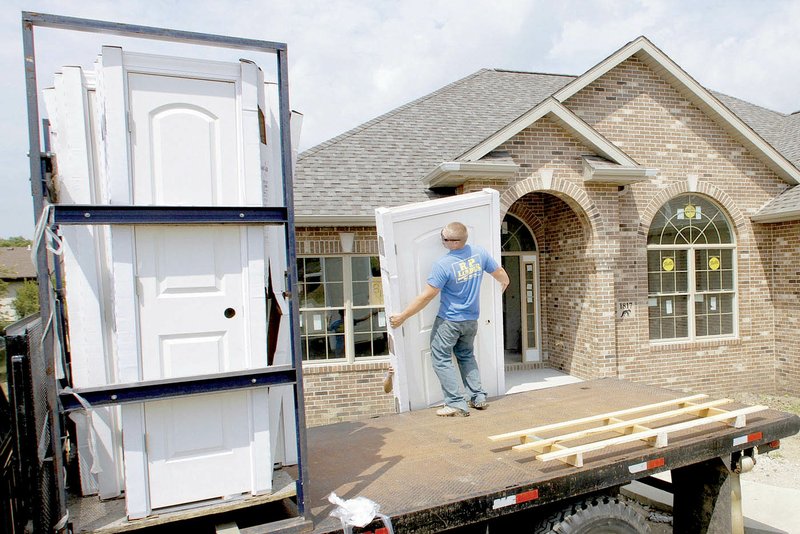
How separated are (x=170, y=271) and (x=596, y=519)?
8.91 feet

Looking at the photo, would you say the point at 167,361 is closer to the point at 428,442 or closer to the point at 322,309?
the point at 428,442

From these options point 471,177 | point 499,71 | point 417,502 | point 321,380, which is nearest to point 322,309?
point 321,380

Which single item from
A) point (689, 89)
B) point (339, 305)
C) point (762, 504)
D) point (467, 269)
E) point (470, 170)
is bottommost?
point (762, 504)

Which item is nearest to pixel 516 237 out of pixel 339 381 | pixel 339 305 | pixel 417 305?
pixel 339 305

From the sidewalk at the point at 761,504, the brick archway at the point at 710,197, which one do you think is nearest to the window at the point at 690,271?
the brick archway at the point at 710,197

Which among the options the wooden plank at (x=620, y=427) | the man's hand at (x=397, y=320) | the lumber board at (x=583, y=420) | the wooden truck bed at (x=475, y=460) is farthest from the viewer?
the man's hand at (x=397, y=320)

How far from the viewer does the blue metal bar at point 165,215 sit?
2318 mm

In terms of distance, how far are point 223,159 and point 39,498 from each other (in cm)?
164

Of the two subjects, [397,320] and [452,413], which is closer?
[452,413]

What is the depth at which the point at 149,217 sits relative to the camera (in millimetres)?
2402

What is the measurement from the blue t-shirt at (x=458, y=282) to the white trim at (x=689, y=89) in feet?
17.9

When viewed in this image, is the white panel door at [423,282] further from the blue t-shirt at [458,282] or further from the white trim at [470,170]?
the white trim at [470,170]

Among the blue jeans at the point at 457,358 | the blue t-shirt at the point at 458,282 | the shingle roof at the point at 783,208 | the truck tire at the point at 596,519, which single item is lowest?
the truck tire at the point at 596,519

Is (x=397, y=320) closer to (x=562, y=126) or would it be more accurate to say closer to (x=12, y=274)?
(x=562, y=126)
